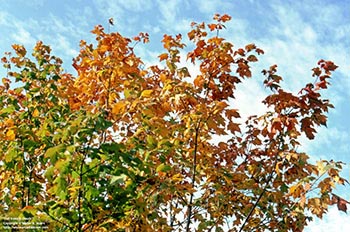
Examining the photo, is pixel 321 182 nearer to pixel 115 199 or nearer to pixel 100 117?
pixel 115 199

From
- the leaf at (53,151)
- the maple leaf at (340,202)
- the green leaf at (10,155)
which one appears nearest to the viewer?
the leaf at (53,151)

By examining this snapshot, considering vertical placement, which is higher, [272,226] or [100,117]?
[100,117]

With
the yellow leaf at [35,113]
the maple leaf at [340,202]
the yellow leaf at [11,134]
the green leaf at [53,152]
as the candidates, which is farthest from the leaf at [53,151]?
the maple leaf at [340,202]

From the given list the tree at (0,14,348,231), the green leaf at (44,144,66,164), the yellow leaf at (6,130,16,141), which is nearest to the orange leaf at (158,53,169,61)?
the tree at (0,14,348,231)

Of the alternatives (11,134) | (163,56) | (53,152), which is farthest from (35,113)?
(53,152)

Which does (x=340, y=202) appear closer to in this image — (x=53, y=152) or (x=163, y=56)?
(x=53, y=152)

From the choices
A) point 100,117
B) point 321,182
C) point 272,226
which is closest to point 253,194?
point 272,226

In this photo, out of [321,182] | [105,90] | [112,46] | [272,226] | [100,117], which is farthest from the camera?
[272,226]

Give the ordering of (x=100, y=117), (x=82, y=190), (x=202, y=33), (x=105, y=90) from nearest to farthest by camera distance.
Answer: (x=100, y=117), (x=82, y=190), (x=105, y=90), (x=202, y=33)

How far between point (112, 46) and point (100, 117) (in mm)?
1864

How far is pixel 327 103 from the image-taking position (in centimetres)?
504

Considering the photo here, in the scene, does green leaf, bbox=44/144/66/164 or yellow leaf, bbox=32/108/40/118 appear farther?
yellow leaf, bbox=32/108/40/118

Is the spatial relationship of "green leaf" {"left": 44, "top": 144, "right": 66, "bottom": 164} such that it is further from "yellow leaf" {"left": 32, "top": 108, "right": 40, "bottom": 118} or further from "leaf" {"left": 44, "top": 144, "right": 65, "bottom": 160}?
"yellow leaf" {"left": 32, "top": 108, "right": 40, "bottom": 118}

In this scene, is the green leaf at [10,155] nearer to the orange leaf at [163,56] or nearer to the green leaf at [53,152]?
the green leaf at [53,152]
